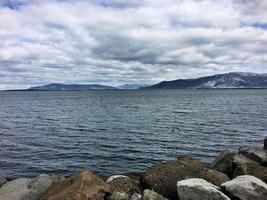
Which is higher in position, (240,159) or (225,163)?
(240,159)

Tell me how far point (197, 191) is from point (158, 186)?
245cm

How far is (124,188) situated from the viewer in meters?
14.3

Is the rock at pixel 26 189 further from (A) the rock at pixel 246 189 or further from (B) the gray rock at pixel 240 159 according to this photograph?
(B) the gray rock at pixel 240 159

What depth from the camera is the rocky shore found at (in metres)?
12.8

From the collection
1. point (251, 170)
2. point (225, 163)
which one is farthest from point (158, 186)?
point (225, 163)

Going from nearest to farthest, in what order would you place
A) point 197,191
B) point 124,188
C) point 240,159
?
point 197,191
point 124,188
point 240,159

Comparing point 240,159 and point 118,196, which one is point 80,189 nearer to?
point 118,196

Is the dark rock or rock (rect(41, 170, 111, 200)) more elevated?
rock (rect(41, 170, 111, 200))

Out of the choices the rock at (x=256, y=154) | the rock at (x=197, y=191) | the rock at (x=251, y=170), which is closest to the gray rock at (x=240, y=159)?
the rock at (x=256, y=154)

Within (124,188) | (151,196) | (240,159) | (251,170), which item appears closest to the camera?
(151,196)

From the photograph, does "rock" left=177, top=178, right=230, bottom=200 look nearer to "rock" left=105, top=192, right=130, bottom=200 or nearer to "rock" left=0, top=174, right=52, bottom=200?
"rock" left=105, top=192, right=130, bottom=200

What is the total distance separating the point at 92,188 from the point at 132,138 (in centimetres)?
2872

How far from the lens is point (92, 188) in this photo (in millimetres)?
13164

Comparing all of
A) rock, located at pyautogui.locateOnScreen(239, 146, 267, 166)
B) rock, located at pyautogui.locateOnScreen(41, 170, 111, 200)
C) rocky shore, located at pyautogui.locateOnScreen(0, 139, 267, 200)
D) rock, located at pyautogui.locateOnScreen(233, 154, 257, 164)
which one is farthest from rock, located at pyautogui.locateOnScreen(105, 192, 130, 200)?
rock, located at pyautogui.locateOnScreen(239, 146, 267, 166)
